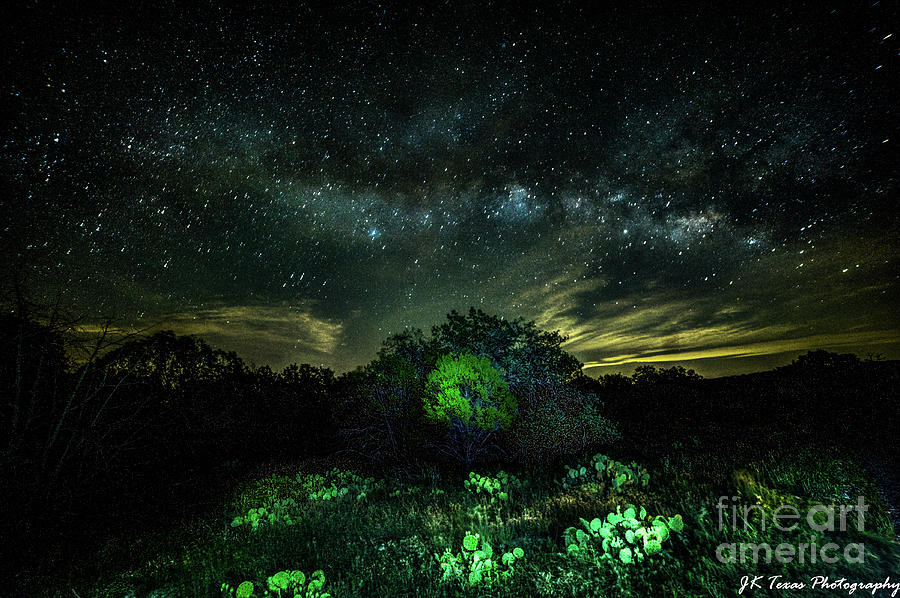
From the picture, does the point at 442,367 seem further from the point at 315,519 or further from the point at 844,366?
the point at 844,366

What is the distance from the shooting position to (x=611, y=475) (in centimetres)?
882

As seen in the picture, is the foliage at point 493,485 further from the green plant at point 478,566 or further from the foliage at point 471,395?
the green plant at point 478,566

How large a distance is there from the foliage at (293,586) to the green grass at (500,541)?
0.43 meters

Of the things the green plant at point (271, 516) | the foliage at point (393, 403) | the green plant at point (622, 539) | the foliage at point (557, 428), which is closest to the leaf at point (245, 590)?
the green plant at point (271, 516)

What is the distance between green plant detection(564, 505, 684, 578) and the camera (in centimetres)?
493

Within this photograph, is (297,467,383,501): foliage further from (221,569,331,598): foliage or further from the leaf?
the leaf

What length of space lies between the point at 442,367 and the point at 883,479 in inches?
412

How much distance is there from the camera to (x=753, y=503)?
6.17m

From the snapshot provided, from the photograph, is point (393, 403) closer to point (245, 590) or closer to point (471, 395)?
point (471, 395)

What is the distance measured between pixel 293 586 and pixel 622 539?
4909 millimetres

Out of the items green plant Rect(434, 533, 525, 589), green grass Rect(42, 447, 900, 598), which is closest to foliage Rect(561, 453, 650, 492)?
green grass Rect(42, 447, 900, 598)

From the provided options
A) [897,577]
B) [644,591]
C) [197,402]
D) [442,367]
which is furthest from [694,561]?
[197,402]

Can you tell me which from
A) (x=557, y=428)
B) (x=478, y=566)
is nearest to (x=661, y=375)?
(x=557, y=428)

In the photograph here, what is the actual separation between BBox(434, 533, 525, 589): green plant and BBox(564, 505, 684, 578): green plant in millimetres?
925
